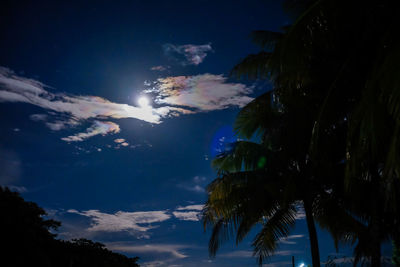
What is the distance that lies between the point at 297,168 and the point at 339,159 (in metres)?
1.42

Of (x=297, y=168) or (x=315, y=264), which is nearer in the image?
(x=315, y=264)

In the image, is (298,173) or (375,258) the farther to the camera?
(298,173)

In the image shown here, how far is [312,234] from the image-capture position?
8719 millimetres

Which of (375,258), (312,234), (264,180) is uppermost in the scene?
(264,180)

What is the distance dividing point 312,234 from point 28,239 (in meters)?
9.29

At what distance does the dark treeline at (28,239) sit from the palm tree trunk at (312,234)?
8674 mm

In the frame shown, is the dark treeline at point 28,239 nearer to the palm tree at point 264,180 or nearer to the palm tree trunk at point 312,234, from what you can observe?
the palm tree at point 264,180

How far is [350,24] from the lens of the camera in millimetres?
4109

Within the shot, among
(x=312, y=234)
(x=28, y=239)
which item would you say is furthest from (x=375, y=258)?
(x=28, y=239)

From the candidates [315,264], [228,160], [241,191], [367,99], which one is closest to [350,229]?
[315,264]

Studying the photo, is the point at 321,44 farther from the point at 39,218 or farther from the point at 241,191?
the point at 39,218

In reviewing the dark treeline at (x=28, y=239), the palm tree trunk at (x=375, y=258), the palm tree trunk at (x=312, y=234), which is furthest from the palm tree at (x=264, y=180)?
the dark treeline at (x=28, y=239)

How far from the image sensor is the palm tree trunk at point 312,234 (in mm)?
8391

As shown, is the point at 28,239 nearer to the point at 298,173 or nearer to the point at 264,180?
the point at 264,180
